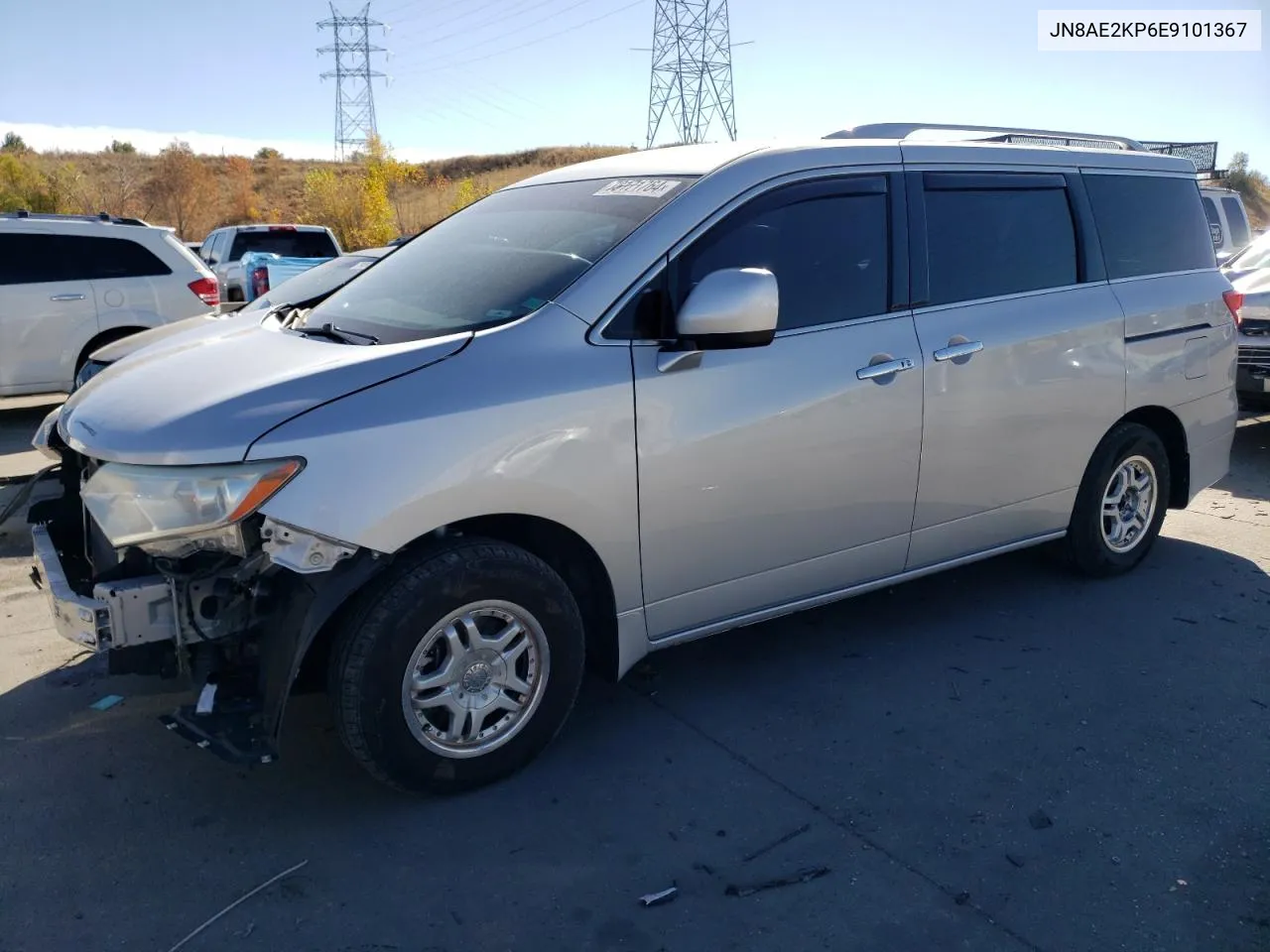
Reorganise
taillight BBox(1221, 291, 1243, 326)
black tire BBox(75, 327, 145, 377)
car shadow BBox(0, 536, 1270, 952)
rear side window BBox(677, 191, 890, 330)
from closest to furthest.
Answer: car shadow BBox(0, 536, 1270, 952) → rear side window BBox(677, 191, 890, 330) → taillight BBox(1221, 291, 1243, 326) → black tire BBox(75, 327, 145, 377)

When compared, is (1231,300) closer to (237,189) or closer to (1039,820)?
(1039,820)

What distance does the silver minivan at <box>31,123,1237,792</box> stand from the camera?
2949 mm

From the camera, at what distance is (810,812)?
127 inches

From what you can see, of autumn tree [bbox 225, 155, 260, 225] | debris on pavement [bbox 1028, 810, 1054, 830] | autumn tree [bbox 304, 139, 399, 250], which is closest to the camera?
debris on pavement [bbox 1028, 810, 1054, 830]

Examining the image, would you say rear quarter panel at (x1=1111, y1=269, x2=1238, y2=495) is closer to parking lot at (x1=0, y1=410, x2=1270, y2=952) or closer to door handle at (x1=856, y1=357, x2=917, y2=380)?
parking lot at (x1=0, y1=410, x2=1270, y2=952)

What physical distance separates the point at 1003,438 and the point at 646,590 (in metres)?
1.82

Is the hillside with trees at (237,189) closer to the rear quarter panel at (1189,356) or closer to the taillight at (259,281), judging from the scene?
the taillight at (259,281)

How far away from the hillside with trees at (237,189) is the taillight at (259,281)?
26.2 m

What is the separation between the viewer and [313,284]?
6188 millimetres

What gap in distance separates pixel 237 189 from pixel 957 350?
2517 inches

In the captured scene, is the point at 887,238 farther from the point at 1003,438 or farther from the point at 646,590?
the point at 646,590

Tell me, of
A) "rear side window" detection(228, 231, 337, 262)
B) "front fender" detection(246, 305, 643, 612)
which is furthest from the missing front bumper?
"rear side window" detection(228, 231, 337, 262)

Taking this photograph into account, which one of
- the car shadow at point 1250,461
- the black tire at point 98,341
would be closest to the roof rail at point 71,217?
the black tire at point 98,341

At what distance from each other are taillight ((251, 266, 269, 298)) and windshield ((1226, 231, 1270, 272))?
1091 cm
